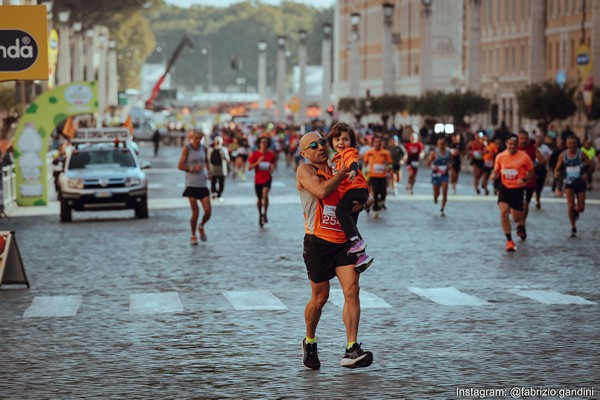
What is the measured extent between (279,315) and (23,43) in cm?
682

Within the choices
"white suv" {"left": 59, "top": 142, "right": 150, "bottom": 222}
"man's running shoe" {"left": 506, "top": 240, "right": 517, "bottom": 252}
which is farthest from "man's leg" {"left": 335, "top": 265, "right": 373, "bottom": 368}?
"white suv" {"left": 59, "top": 142, "right": 150, "bottom": 222}

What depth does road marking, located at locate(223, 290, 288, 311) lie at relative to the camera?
16656 mm

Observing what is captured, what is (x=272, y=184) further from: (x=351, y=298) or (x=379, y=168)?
(x=351, y=298)

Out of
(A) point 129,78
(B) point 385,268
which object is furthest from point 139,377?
(A) point 129,78

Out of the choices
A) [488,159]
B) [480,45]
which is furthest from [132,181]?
[480,45]

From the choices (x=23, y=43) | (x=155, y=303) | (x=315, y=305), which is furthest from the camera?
(x=23, y=43)

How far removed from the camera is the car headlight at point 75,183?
105ft

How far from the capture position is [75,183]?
32.2m

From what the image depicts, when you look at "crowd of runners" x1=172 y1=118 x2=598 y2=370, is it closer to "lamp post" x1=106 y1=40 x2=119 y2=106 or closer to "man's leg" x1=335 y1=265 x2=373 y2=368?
"man's leg" x1=335 y1=265 x2=373 y2=368

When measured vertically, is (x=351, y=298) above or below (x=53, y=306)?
above

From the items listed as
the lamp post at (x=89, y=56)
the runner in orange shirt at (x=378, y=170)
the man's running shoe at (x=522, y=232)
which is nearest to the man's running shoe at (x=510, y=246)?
the man's running shoe at (x=522, y=232)

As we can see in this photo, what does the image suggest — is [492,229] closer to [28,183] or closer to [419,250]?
[419,250]

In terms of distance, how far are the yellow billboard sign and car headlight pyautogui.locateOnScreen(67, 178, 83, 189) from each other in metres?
10.7

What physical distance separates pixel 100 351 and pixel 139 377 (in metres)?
1.53
